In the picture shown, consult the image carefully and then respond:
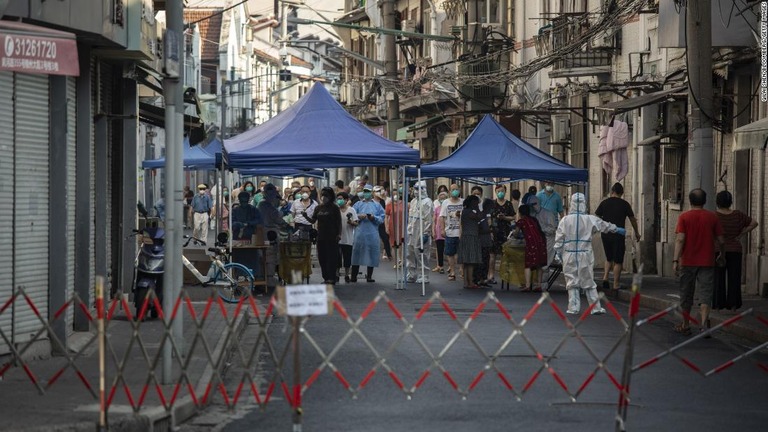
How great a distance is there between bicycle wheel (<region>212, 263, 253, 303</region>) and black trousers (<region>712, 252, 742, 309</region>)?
687cm

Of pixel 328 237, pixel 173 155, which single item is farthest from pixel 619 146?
pixel 173 155

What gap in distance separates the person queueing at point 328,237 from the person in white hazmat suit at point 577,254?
6.19 meters

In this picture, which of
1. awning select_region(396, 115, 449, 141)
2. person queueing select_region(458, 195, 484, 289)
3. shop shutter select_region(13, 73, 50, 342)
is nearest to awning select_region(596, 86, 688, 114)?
person queueing select_region(458, 195, 484, 289)

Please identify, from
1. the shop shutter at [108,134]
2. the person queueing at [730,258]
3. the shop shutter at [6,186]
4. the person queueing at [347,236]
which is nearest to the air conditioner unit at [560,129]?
the person queueing at [347,236]

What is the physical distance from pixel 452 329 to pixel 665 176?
42.1 feet

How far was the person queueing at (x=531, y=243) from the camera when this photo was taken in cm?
2467

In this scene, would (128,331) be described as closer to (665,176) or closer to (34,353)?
(34,353)

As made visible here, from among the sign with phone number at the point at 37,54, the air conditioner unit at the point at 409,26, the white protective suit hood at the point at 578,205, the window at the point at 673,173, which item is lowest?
the white protective suit hood at the point at 578,205

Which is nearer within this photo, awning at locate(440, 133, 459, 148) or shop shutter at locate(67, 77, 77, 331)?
shop shutter at locate(67, 77, 77, 331)

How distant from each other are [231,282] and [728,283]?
7.49 m

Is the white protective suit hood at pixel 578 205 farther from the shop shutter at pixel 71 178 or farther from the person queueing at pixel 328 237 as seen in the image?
the shop shutter at pixel 71 178

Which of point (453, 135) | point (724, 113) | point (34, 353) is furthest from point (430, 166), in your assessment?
point (453, 135)

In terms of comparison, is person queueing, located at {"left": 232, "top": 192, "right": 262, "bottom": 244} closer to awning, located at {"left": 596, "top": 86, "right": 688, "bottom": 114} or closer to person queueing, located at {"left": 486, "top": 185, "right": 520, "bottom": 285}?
person queueing, located at {"left": 486, "top": 185, "right": 520, "bottom": 285}

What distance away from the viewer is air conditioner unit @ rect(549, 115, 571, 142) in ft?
126
